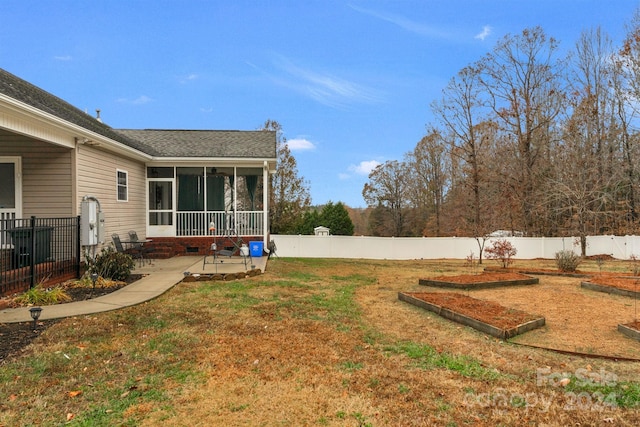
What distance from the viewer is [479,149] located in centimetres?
2431

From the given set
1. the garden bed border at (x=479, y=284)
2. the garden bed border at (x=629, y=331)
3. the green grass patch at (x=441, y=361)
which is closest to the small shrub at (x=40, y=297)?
the green grass patch at (x=441, y=361)

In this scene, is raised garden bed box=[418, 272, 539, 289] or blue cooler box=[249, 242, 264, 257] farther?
A: blue cooler box=[249, 242, 264, 257]

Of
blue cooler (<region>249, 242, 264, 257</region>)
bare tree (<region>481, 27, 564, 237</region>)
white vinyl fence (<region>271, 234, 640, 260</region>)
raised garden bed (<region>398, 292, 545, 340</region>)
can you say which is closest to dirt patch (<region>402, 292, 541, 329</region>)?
raised garden bed (<region>398, 292, 545, 340</region>)

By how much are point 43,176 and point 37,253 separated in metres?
2.26

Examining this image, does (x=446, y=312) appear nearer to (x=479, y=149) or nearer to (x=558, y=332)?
(x=558, y=332)

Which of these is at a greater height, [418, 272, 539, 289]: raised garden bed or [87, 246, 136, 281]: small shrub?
[87, 246, 136, 281]: small shrub

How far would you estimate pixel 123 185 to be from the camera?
11.2m

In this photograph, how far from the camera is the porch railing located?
12.9 meters

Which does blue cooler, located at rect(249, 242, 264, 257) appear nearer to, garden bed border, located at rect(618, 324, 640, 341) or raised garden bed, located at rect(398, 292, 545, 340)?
raised garden bed, located at rect(398, 292, 545, 340)

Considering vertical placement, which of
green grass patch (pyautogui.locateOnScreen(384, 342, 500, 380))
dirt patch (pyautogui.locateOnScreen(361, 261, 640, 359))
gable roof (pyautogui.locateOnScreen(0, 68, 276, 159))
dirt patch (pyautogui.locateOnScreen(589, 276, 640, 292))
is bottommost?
dirt patch (pyautogui.locateOnScreen(361, 261, 640, 359))

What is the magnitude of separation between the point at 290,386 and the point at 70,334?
10.3ft

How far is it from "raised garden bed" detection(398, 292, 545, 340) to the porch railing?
7637 mm

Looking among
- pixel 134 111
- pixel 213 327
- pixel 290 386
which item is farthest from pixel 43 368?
pixel 134 111

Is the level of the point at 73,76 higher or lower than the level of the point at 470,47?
lower
